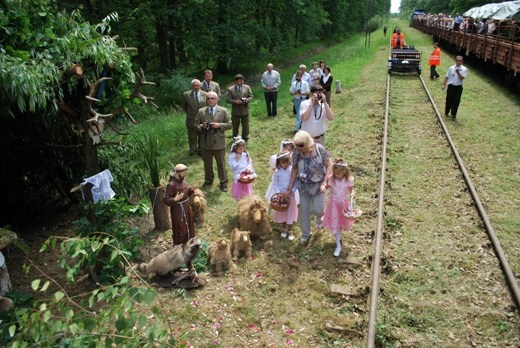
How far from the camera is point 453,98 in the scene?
12984 millimetres

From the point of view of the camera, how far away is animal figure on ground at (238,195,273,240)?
693 centimetres

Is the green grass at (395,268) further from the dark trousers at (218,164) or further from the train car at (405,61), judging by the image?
the train car at (405,61)

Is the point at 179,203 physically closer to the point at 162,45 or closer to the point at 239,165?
the point at 239,165

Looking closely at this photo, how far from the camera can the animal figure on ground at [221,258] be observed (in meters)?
6.22

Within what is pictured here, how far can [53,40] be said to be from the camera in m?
5.30

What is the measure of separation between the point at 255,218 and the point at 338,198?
1.38m

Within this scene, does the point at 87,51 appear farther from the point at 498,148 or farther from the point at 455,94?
the point at 455,94

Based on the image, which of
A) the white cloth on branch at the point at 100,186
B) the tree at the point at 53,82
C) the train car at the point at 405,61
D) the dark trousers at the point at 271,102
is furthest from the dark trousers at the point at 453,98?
Result: the white cloth on branch at the point at 100,186

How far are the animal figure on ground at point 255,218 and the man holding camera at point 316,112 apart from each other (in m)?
2.20

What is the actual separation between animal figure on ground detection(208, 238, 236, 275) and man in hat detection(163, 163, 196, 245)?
17.0 inches

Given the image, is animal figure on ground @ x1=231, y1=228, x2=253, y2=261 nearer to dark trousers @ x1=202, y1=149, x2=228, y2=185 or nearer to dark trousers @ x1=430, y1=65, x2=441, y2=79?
dark trousers @ x1=202, y1=149, x2=228, y2=185

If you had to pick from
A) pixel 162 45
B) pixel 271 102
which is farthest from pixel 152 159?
pixel 162 45

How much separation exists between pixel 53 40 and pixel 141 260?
11.0 ft

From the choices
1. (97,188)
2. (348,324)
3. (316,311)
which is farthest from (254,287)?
(97,188)
